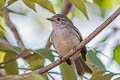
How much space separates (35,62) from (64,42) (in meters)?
0.91

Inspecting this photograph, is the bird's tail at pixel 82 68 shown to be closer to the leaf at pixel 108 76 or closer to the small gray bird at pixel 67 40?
the small gray bird at pixel 67 40

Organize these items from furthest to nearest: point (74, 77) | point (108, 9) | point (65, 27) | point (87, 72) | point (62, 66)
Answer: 1. point (108, 9)
2. point (65, 27)
3. point (87, 72)
4. point (62, 66)
5. point (74, 77)

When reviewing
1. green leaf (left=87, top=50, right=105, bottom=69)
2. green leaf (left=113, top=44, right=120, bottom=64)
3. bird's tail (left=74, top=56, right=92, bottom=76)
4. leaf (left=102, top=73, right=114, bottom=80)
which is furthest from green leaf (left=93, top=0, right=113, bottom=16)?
leaf (left=102, top=73, right=114, bottom=80)

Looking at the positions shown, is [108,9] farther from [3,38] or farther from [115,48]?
[3,38]

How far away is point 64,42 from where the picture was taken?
4.31m

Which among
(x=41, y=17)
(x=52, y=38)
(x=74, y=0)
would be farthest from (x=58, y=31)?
(x=41, y=17)

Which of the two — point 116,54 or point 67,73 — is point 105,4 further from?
point 67,73

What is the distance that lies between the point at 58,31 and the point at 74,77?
1293 millimetres

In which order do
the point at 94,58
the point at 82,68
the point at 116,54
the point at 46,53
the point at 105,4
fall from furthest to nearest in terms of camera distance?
the point at 105,4 < the point at 82,68 < the point at 116,54 < the point at 94,58 < the point at 46,53

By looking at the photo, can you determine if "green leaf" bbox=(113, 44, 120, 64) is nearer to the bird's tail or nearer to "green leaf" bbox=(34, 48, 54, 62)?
the bird's tail

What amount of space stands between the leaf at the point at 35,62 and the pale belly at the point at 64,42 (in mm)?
683

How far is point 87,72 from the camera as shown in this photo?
438cm

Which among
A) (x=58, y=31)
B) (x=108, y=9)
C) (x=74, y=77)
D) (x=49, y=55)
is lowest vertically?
(x=74, y=77)

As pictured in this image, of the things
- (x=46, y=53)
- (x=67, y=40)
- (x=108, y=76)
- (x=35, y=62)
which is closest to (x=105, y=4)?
(x=67, y=40)
